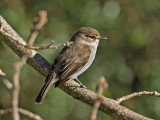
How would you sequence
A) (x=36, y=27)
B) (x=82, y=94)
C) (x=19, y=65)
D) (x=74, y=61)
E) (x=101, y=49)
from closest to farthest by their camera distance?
1. (x=19, y=65)
2. (x=36, y=27)
3. (x=82, y=94)
4. (x=74, y=61)
5. (x=101, y=49)

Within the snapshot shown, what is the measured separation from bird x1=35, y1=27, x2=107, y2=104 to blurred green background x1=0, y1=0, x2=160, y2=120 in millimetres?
890

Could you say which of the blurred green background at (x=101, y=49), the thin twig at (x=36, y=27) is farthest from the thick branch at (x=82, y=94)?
the blurred green background at (x=101, y=49)

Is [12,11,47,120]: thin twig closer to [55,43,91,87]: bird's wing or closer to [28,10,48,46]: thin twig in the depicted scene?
[28,10,48,46]: thin twig

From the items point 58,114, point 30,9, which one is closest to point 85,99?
point 58,114

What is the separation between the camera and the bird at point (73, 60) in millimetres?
5523

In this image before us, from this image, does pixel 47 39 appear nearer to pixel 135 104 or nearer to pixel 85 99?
pixel 135 104

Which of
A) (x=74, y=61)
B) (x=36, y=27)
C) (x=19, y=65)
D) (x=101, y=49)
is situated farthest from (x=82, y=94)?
(x=101, y=49)

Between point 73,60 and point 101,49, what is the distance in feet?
7.10

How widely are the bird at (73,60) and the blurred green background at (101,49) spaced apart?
35.0 inches

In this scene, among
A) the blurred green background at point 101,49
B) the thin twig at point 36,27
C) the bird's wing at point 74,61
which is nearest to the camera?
the thin twig at point 36,27

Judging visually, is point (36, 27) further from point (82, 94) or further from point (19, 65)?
point (82, 94)

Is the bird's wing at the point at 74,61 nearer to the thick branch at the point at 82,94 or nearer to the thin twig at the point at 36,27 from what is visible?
the thick branch at the point at 82,94

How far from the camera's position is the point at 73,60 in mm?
6109

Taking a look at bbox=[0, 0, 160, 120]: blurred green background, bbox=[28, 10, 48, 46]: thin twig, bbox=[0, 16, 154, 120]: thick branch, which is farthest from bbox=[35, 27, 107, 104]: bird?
bbox=[28, 10, 48, 46]: thin twig
